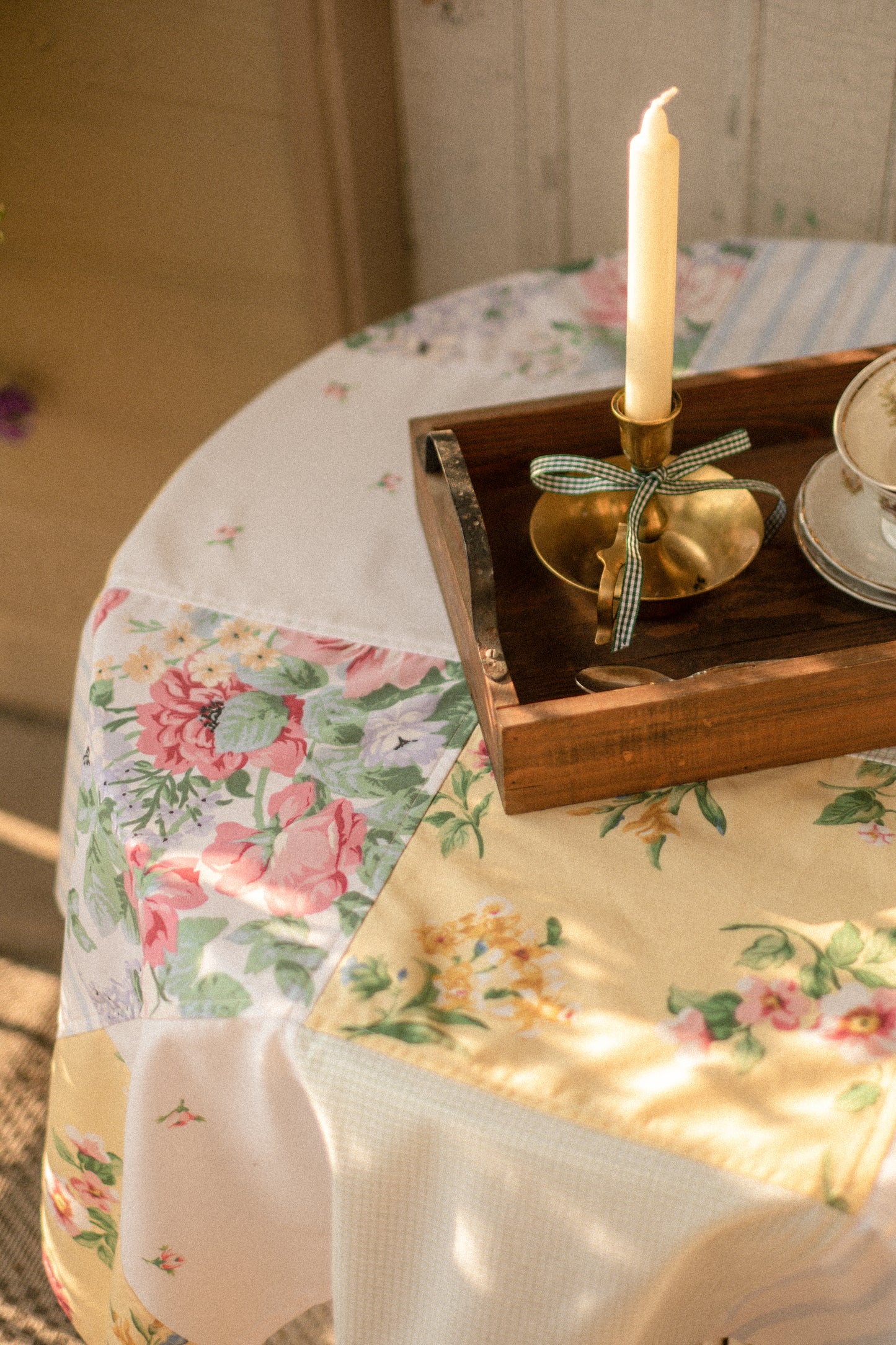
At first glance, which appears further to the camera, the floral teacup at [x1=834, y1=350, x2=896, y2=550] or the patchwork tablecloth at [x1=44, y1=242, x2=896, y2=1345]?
the floral teacup at [x1=834, y1=350, x2=896, y2=550]

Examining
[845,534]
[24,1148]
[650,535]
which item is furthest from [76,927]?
[24,1148]

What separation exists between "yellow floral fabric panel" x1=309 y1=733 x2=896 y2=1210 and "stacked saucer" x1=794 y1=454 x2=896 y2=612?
133 millimetres

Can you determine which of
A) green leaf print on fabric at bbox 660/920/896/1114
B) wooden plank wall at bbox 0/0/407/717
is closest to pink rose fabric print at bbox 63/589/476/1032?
green leaf print on fabric at bbox 660/920/896/1114

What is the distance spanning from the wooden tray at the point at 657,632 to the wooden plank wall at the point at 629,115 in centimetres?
60

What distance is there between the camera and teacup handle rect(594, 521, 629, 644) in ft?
2.43

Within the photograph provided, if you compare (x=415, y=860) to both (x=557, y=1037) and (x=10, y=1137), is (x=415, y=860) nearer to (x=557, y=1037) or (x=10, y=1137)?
(x=557, y=1037)

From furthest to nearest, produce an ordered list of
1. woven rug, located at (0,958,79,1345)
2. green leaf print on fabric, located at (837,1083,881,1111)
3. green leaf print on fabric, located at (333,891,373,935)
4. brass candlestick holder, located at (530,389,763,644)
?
woven rug, located at (0,958,79,1345) < brass candlestick holder, located at (530,389,763,644) < green leaf print on fabric, located at (333,891,373,935) < green leaf print on fabric, located at (837,1083,881,1111)

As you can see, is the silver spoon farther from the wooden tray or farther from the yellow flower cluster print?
the yellow flower cluster print

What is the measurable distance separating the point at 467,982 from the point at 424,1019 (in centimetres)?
3

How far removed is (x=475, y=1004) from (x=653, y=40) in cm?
127

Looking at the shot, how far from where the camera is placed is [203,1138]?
67cm

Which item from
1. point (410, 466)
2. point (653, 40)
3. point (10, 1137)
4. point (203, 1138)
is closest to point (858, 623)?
point (410, 466)

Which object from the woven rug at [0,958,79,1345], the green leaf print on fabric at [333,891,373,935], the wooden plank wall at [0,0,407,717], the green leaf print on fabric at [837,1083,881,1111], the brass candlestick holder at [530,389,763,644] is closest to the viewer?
the green leaf print on fabric at [837,1083,881,1111]

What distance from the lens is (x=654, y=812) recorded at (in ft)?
2.30
